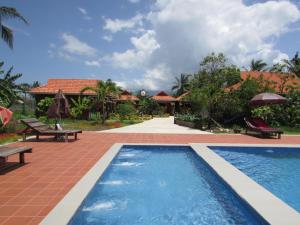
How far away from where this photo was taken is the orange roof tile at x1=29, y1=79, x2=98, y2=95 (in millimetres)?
31934

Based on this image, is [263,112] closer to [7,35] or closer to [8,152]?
[7,35]

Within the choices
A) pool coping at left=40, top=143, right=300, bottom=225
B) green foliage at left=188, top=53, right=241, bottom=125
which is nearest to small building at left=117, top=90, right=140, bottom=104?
green foliage at left=188, top=53, right=241, bottom=125

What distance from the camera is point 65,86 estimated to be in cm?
3341

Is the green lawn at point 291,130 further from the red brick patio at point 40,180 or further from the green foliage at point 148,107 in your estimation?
the green foliage at point 148,107

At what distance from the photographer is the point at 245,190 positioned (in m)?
6.00

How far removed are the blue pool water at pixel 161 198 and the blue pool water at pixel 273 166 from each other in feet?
5.09

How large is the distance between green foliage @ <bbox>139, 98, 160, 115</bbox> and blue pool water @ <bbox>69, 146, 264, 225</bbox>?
35.0 m

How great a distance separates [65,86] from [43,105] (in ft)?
13.8

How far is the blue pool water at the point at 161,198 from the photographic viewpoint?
5.29 meters

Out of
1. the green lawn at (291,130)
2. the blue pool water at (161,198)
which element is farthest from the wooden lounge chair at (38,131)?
the green lawn at (291,130)

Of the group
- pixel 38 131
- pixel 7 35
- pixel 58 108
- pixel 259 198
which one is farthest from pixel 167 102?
pixel 259 198

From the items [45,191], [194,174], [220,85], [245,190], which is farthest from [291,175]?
[220,85]

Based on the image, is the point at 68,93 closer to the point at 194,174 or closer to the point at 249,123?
the point at 249,123

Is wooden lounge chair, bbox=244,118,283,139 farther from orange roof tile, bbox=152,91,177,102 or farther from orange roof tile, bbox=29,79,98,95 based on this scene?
orange roof tile, bbox=152,91,177,102
